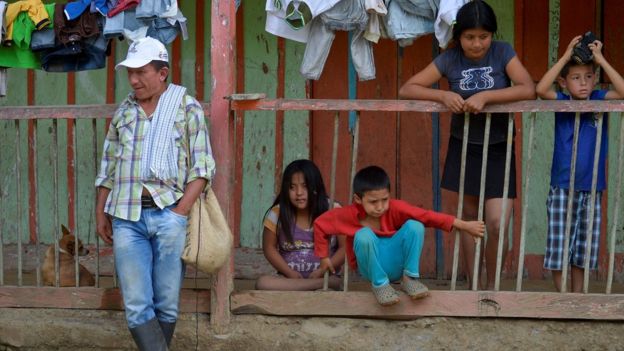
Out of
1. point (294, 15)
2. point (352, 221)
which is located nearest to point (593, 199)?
point (352, 221)

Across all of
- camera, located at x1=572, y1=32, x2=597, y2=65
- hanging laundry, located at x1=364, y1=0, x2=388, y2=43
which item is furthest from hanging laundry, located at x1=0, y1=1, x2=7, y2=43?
camera, located at x1=572, y1=32, x2=597, y2=65

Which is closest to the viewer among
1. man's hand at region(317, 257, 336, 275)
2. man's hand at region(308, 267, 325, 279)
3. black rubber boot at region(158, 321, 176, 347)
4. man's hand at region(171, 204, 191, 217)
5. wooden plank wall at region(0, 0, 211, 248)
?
man's hand at region(171, 204, 191, 217)

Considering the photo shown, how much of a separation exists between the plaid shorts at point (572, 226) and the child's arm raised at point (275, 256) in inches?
58.0

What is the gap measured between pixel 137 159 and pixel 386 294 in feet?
4.98

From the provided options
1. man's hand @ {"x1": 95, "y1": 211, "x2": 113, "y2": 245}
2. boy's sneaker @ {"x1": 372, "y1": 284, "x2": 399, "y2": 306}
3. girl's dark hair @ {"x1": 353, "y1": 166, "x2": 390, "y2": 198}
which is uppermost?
girl's dark hair @ {"x1": 353, "y1": 166, "x2": 390, "y2": 198}

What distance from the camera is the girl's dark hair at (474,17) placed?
5.62 metres

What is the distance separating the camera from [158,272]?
539 centimetres

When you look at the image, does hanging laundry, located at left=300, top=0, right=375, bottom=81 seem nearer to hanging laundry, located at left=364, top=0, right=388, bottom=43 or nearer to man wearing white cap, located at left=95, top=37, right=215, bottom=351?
hanging laundry, located at left=364, top=0, right=388, bottom=43

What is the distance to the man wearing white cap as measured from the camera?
527cm

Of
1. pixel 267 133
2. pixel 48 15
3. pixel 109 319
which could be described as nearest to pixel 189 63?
pixel 267 133

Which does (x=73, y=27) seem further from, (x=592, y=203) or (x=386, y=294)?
(x=592, y=203)

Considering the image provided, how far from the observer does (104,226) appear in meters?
5.55

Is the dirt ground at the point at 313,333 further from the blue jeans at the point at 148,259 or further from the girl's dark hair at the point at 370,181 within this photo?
the girl's dark hair at the point at 370,181

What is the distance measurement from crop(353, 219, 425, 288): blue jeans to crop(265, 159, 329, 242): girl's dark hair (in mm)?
626
